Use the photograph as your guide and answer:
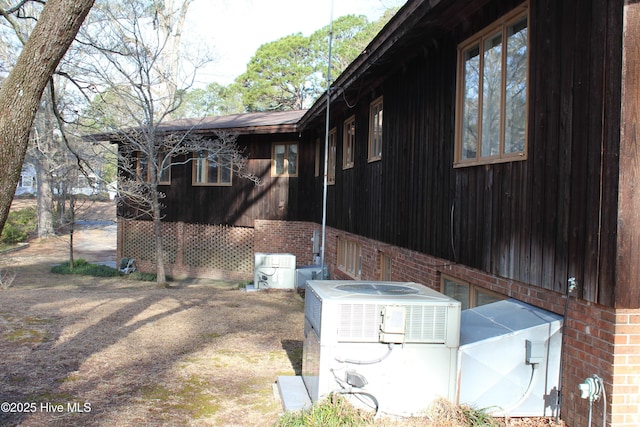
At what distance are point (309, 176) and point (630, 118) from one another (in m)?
14.5

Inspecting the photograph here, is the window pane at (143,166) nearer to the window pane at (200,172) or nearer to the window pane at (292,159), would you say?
the window pane at (200,172)

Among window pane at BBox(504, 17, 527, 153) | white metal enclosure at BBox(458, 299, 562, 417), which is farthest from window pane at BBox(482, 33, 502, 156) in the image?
white metal enclosure at BBox(458, 299, 562, 417)

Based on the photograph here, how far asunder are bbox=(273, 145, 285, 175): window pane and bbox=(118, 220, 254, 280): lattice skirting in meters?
2.31

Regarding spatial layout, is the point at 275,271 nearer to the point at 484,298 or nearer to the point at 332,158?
the point at 332,158

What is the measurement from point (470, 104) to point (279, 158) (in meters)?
13.0

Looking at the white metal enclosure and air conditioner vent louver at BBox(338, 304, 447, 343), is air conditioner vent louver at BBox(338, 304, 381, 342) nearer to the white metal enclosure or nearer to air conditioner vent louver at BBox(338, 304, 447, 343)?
air conditioner vent louver at BBox(338, 304, 447, 343)

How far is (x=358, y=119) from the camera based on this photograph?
12023 mm

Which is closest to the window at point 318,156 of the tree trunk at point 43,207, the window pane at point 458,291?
the window pane at point 458,291

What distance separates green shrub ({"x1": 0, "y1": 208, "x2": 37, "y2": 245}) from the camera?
103ft

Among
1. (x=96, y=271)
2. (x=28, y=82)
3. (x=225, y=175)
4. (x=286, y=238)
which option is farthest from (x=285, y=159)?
(x=28, y=82)

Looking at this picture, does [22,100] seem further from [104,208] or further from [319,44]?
[104,208]

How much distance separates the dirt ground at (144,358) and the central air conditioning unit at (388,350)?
2.59ft

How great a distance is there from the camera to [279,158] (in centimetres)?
1883

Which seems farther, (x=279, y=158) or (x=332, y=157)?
(x=279, y=158)
